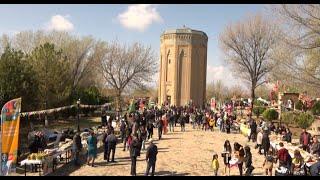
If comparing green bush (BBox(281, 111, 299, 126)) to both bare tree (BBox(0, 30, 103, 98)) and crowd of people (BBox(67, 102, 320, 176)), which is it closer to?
crowd of people (BBox(67, 102, 320, 176))

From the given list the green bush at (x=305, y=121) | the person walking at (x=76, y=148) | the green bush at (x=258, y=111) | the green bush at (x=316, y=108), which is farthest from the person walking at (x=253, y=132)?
the green bush at (x=258, y=111)

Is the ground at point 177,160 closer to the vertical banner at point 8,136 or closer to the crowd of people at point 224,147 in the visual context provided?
the crowd of people at point 224,147

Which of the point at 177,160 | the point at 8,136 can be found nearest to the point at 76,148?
the point at 8,136

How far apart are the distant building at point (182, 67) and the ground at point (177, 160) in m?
35.9

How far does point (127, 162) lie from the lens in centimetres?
1934

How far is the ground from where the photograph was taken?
1739 centimetres

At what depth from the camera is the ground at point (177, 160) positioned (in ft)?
57.1

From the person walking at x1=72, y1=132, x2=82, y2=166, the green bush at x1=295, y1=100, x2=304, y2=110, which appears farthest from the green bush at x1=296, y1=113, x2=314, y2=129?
the person walking at x1=72, y1=132, x2=82, y2=166

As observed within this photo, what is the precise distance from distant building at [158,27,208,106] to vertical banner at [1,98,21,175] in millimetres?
49604

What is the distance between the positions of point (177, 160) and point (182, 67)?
4510 centimetres

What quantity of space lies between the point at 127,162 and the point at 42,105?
1847 centimetres

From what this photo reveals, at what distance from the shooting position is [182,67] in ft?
212

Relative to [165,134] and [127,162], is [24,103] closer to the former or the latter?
[165,134]
